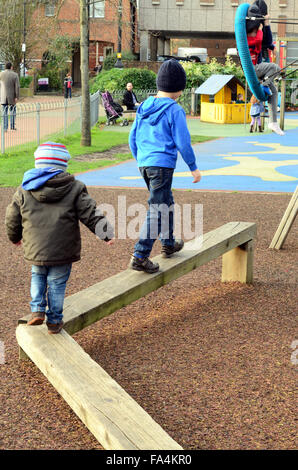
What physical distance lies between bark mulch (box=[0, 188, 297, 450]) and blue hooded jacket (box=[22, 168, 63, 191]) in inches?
46.5

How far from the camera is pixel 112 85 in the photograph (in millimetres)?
30500

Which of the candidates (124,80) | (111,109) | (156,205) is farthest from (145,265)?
(124,80)

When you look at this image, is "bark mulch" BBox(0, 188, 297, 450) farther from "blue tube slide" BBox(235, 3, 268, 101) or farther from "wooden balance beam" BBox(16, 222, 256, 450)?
"blue tube slide" BBox(235, 3, 268, 101)

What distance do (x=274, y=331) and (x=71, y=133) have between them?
15.9 metres

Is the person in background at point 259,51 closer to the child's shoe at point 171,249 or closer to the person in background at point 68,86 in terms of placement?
the child's shoe at point 171,249

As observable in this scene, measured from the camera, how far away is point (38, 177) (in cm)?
412

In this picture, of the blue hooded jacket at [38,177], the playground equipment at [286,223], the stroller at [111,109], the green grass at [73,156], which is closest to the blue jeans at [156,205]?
the blue hooded jacket at [38,177]

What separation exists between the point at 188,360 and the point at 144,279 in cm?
80

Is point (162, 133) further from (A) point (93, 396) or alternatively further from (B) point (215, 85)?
(B) point (215, 85)

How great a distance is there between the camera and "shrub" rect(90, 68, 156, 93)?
30.8 meters

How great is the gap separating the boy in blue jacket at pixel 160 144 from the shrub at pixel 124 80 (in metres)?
25.5

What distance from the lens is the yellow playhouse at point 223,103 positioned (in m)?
25.2

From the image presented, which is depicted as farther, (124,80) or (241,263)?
(124,80)

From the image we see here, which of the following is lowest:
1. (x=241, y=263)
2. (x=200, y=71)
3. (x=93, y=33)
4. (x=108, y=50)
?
(x=241, y=263)
